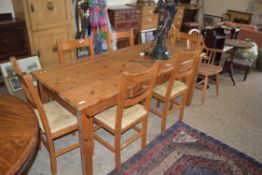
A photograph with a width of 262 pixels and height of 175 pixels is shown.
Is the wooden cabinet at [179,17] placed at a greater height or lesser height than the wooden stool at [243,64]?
greater

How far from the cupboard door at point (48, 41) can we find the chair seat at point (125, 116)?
1810 millimetres

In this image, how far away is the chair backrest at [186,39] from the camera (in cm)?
270

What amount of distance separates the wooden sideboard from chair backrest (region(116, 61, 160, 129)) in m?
2.13

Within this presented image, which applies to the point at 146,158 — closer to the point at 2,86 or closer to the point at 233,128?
the point at 233,128

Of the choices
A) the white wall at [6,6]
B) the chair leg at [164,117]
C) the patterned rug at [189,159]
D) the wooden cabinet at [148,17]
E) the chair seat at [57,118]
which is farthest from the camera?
the wooden cabinet at [148,17]

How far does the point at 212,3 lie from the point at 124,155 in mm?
6137

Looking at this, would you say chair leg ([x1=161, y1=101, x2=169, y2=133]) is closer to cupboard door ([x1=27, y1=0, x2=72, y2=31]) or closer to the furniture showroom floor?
the furniture showroom floor

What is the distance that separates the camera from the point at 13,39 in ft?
9.86

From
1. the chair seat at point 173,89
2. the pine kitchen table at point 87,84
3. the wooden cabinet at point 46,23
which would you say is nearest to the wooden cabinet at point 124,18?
the wooden cabinet at point 46,23

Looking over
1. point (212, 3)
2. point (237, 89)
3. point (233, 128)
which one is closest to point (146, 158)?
point (233, 128)

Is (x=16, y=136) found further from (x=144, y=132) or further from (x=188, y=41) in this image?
(x=188, y=41)

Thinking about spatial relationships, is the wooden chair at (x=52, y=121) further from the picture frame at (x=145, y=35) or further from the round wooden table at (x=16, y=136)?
the picture frame at (x=145, y=35)

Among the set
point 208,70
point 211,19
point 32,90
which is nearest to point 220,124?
point 208,70

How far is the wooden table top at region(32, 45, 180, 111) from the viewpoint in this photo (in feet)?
5.04
